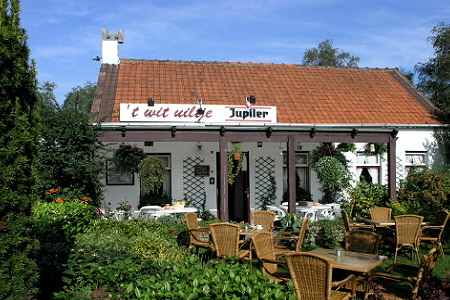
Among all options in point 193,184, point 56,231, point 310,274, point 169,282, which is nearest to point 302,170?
point 193,184

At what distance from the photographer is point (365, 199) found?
11148 mm

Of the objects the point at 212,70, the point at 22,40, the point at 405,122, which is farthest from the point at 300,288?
the point at 212,70

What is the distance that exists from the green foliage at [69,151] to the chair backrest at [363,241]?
5.05 meters

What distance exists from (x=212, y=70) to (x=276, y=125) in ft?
18.3

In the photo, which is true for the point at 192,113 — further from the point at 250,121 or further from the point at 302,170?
the point at 302,170

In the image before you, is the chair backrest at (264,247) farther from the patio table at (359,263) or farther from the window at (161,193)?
the window at (161,193)

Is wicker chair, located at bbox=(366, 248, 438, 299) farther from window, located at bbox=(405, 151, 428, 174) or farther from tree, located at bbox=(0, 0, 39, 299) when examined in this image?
window, located at bbox=(405, 151, 428, 174)

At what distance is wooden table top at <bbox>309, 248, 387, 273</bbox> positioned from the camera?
4711 millimetres

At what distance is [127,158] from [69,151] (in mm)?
2319

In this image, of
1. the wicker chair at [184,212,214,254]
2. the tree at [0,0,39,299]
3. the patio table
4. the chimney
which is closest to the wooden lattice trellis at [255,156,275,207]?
the wicker chair at [184,212,214,254]

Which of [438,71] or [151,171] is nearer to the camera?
→ [151,171]

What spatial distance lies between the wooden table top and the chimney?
1071 cm

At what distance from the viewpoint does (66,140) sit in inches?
335

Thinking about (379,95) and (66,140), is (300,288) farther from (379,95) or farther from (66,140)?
(379,95)
